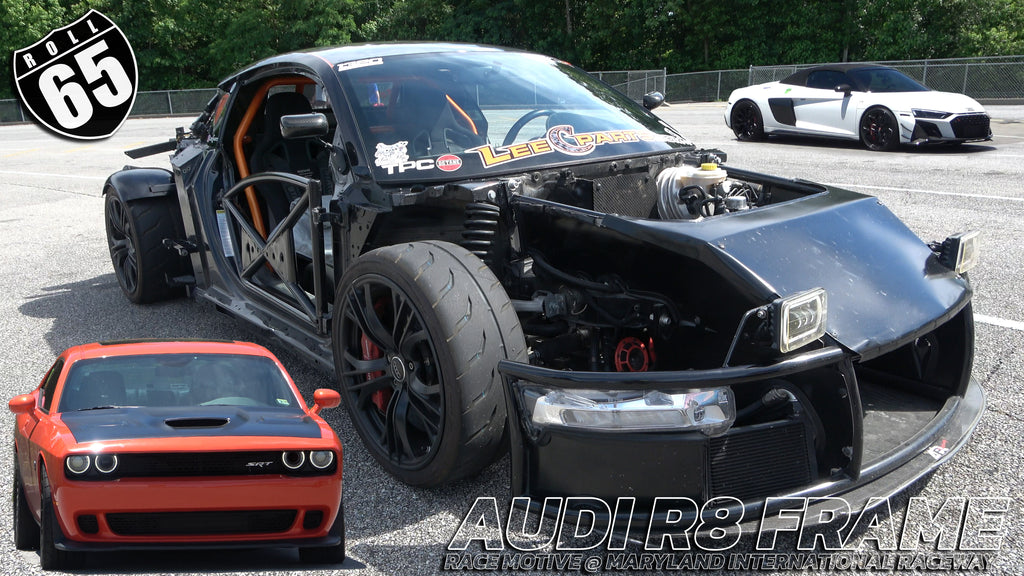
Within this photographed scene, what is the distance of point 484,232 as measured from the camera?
357 centimetres

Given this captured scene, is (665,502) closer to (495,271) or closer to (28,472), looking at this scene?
(495,271)

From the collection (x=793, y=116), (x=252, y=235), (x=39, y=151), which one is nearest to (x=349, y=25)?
(x=39, y=151)

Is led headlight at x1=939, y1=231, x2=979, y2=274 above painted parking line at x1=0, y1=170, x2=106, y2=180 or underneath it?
above

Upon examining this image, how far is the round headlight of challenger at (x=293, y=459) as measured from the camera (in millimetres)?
2789

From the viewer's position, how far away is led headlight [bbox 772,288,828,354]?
266cm

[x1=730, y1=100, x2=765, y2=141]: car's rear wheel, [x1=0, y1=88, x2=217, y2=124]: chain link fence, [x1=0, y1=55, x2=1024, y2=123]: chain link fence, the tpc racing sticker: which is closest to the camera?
[x1=730, y1=100, x2=765, y2=141]: car's rear wheel

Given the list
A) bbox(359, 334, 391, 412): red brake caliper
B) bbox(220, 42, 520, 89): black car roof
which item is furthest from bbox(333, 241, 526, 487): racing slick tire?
bbox(220, 42, 520, 89): black car roof

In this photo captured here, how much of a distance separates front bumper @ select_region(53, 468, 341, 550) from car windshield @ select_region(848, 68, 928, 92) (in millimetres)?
13157

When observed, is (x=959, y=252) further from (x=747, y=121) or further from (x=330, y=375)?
(x=747, y=121)

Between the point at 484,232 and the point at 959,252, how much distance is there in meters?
1.83

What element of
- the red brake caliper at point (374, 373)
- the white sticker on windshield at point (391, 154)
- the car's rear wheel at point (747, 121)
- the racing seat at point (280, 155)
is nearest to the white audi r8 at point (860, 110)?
the car's rear wheel at point (747, 121)

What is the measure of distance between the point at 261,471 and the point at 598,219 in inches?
55.4

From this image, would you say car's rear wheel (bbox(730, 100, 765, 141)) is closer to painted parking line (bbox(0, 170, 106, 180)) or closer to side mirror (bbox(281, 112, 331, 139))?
painted parking line (bbox(0, 170, 106, 180))

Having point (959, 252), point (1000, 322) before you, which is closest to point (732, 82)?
point (1000, 322)
